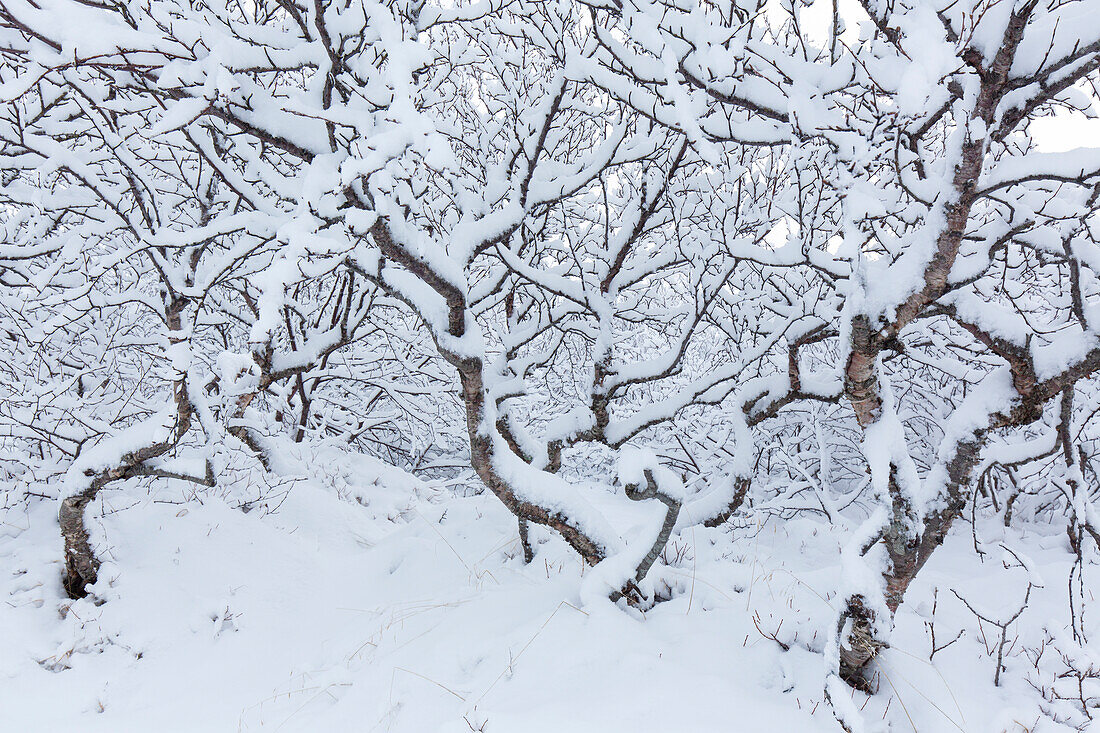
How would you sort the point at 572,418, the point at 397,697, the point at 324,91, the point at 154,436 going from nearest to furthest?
the point at 324,91 → the point at 397,697 → the point at 154,436 → the point at 572,418

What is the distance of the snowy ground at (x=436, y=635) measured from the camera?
2273 millimetres

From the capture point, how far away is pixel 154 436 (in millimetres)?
3365

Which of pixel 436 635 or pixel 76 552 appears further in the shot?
pixel 76 552

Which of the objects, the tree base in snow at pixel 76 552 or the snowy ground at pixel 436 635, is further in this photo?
the tree base in snow at pixel 76 552


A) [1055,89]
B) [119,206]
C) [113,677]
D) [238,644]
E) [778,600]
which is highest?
[1055,89]

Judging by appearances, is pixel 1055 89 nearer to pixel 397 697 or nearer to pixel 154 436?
pixel 397 697

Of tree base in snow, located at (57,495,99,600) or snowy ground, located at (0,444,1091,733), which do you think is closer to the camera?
snowy ground, located at (0,444,1091,733)

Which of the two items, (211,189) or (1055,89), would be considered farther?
(211,189)

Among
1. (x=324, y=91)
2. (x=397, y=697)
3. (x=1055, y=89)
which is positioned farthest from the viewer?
(x=397, y=697)

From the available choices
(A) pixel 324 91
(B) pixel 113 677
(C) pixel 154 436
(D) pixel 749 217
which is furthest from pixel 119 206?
(D) pixel 749 217

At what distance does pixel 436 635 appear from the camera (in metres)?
3.00

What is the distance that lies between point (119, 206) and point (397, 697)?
3350mm

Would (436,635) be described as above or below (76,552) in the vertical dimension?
above

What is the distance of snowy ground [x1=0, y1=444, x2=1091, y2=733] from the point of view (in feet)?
7.46
